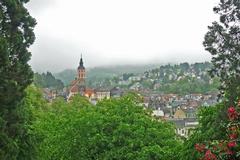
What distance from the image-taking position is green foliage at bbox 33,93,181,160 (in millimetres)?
28234

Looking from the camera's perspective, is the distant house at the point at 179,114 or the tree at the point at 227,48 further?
the distant house at the point at 179,114

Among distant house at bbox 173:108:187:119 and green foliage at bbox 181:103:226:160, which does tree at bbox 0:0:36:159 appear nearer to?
green foliage at bbox 181:103:226:160

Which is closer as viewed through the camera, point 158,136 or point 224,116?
point 224,116

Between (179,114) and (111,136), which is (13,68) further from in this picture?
(179,114)

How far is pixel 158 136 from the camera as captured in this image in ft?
97.1

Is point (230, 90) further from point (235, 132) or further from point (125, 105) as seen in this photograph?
point (125, 105)

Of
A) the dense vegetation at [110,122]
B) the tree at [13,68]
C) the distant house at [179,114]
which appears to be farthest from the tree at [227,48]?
the distant house at [179,114]

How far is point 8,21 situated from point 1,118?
13.4ft

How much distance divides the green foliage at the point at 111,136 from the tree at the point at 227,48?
27.3 feet

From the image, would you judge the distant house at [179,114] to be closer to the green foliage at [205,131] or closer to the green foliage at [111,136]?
the green foliage at [111,136]

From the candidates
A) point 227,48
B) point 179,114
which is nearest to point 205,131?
point 227,48

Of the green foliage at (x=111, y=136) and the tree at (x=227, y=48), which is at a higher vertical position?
the tree at (x=227, y=48)

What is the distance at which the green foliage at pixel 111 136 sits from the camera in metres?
28.2

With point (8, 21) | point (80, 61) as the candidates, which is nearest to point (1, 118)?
point (8, 21)
